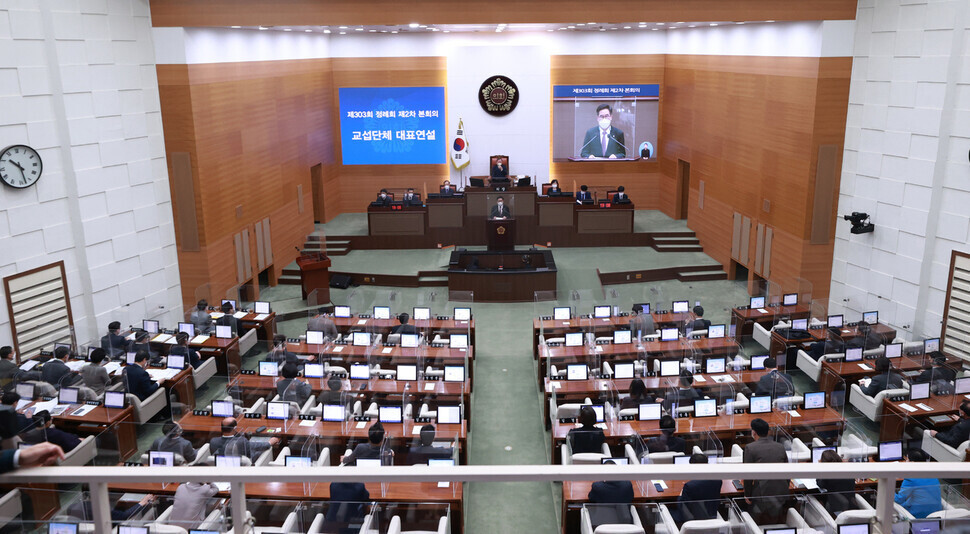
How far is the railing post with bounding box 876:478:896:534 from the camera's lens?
236 cm

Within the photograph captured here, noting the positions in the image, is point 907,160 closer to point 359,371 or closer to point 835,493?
point 835,493

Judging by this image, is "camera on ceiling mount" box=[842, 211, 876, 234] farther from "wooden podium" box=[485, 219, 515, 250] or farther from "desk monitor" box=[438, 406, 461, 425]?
"desk monitor" box=[438, 406, 461, 425]

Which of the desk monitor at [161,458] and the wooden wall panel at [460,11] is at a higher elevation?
the wooden wall panel at [460,11]

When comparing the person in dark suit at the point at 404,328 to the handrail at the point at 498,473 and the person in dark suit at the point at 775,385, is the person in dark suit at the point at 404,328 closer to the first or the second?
the person in dark suit at the point at 775,385

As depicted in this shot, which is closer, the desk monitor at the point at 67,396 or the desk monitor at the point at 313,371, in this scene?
the desk monitor at the point at 67,396

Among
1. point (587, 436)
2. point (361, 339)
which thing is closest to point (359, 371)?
point (361, 339)

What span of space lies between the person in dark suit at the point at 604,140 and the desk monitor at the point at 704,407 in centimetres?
1328

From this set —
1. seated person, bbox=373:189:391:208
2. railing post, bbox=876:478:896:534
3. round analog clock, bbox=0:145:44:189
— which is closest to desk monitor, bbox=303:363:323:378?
round analog clock, bbox=0:145:44:189

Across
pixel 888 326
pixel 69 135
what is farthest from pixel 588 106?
pixel 69 135

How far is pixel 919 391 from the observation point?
9.38 m

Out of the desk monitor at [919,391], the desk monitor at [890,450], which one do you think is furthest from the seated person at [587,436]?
the desk monitor at [919,391]

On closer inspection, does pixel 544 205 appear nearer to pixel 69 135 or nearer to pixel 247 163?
pixel 247 163

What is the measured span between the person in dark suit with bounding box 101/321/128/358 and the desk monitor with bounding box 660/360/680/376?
27.1 ft

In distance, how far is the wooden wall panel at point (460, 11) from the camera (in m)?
12.8
